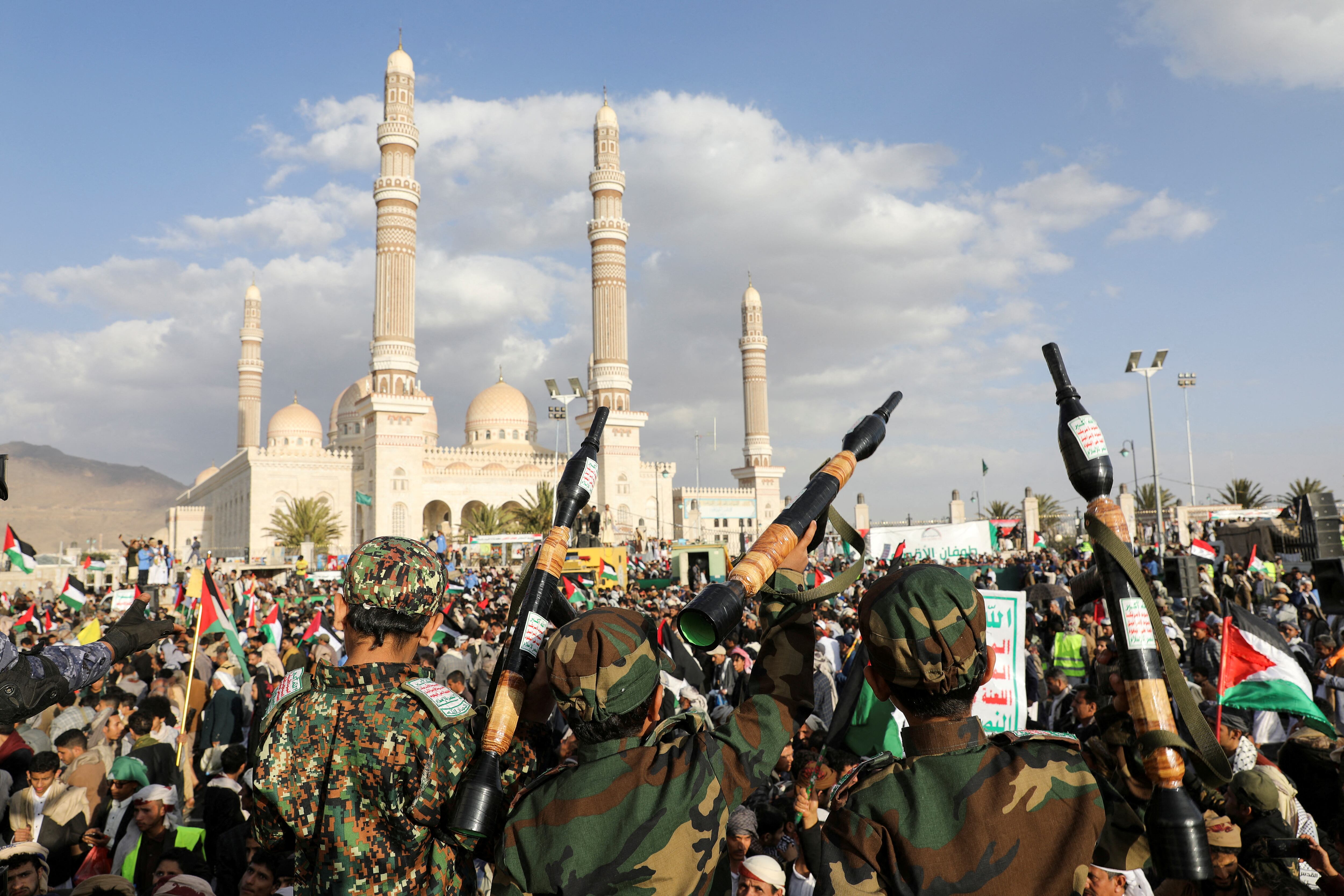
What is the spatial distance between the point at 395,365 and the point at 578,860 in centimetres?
4425

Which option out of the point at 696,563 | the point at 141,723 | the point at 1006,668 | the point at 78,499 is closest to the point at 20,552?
the point at 141,723

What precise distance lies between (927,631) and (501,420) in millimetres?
56130

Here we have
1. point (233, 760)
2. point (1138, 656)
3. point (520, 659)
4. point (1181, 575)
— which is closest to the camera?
point (1138, 656)

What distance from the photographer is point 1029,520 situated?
124ft

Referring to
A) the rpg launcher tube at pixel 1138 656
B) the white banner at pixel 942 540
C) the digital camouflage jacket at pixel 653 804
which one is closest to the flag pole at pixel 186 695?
the digital camouflage jacket at pixel 653 804

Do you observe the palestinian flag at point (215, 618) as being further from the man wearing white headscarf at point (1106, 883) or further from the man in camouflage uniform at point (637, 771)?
the man wearing white headscarf at point (1106, 883)

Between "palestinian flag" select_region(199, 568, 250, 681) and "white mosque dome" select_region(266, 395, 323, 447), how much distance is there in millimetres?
48951

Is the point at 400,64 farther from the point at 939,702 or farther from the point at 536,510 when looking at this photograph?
the point at 939,702

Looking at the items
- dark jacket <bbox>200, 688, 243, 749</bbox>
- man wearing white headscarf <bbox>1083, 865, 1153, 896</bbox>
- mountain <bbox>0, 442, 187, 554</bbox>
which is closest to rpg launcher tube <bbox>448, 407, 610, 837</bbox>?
man wearing white headscarf <bbox>1083, 865, 1153, 896</bbox>

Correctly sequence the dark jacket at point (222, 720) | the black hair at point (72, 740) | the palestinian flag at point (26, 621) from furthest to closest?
the palestinian flag at point (26, 621) → the dark jacket at point (222, 720) → the black hair at point (72, 740)

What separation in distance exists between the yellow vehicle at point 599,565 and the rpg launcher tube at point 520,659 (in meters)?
14.7

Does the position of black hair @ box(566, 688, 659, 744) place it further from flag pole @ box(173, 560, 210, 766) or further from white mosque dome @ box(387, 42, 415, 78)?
white mosque dome @ box(387, 42, 415, 78)

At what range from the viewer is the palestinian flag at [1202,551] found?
13.9 metres

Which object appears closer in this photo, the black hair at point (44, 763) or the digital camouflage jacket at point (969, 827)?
the digital camouflage jacket at point (969, 827)
